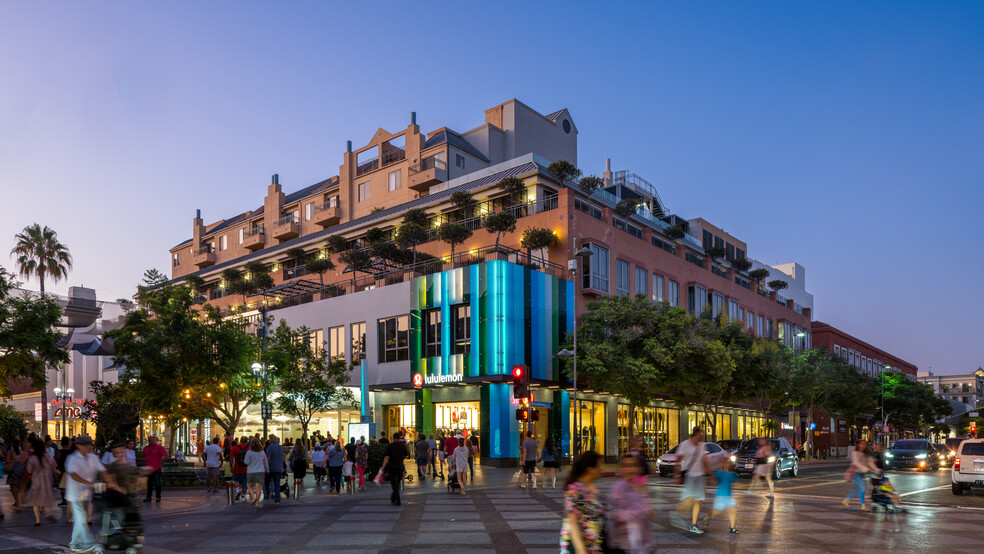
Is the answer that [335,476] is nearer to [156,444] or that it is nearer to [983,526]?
[156,444]

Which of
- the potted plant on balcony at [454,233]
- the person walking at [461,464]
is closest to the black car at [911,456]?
the person walking at [461,464]

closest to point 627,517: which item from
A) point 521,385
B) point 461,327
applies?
point 521,385

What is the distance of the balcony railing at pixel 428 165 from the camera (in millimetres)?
60525

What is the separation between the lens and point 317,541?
13867 mm

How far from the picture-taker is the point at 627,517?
25.8 ft

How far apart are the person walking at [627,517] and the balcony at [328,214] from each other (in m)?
62.1

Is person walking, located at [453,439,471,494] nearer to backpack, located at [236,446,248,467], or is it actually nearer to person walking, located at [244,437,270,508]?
person walking, located at [244,437,270,508]

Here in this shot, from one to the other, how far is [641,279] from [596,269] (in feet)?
21.0

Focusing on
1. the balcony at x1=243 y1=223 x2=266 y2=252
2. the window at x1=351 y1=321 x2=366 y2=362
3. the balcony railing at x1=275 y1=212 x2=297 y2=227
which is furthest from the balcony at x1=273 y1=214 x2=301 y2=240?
the window at x1=351 y1=321 x2=366 y2=362

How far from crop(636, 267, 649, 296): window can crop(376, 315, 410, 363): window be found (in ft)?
49.8

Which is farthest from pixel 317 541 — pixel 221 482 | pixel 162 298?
pixel 162 298

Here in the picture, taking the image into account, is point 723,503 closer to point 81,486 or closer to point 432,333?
point 81,486

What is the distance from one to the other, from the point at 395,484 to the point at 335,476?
5222mm

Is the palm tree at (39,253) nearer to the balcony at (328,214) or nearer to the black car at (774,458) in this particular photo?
the balcony at (328,214)
